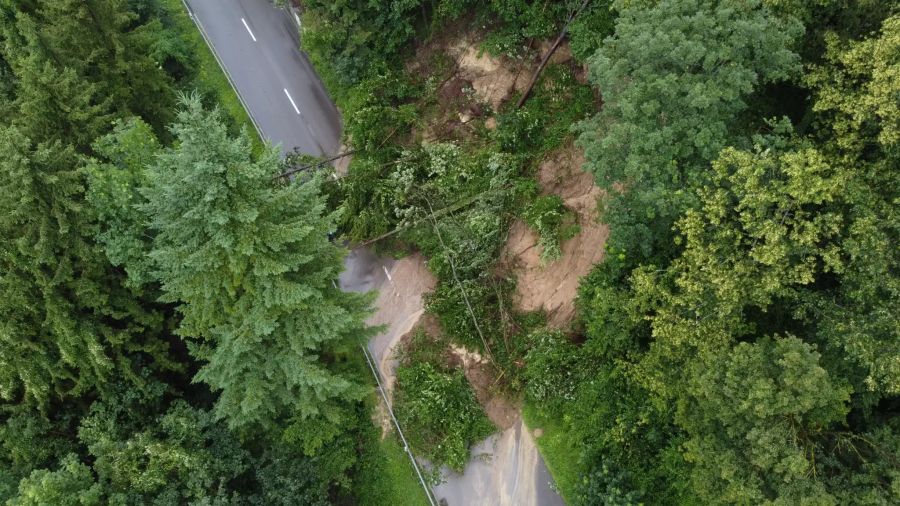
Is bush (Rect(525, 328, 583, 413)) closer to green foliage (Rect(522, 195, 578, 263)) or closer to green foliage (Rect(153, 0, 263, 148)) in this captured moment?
green foliage (Rect(522, 195, 578, 263))

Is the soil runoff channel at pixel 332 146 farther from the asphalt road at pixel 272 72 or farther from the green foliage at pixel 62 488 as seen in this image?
the green foliage at pixel 62 488

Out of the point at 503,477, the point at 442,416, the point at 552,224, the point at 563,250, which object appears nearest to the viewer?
the point at 503,477

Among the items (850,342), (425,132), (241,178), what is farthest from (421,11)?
(850,342)

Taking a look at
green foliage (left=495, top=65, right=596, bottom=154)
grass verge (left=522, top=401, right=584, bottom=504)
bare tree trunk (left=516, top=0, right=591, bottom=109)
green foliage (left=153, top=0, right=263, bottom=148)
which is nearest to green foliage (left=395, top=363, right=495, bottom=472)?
grass verge (left=522, top=401, right=584, bottom=504)

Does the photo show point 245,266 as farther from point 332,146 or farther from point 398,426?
point 332,146

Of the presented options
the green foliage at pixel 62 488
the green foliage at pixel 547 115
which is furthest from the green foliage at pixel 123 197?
the green foliage at pixel 547 115

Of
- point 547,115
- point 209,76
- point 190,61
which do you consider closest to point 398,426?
point 547,115

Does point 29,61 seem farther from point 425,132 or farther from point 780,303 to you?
point 780,303
